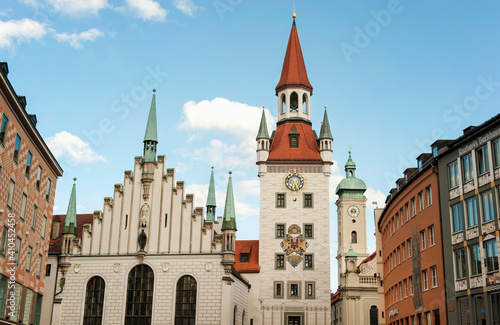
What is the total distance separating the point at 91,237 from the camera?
5400 cm

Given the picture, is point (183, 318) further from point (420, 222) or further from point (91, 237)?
point (420, 222)

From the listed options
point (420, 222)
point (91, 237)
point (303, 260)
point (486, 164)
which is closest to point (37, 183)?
point (91, 237)

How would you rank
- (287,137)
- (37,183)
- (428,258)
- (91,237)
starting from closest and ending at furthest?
(428,258) < (37,183) < (91,237) < (287,137)

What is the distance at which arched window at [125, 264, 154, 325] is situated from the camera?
51.2 metres

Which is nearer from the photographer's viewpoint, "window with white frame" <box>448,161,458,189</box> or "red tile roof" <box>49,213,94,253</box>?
"window with white frame" <box>448,161,458,189</box>

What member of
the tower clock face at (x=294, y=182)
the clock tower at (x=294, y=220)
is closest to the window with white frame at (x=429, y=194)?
the clock tower at (x=294, y=220)

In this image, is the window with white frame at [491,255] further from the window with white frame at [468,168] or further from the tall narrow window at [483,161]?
the window with white frame at [468,168]

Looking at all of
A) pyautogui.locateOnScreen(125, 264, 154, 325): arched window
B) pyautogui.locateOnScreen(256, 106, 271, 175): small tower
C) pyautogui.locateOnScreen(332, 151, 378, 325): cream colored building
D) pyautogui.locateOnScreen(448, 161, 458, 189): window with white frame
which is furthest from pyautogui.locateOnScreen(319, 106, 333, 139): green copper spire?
pyautogui.locateOnScreen(448, 161, 458, 189): window with white frame

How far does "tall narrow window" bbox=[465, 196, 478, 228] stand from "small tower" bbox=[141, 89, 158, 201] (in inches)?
1195

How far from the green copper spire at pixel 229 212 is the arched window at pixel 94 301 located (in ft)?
38.6

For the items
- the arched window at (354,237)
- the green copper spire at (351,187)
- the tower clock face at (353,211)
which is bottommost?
the arched window at (354,237)

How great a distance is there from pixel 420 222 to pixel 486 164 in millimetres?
8083

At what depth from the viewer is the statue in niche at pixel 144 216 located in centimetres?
5312

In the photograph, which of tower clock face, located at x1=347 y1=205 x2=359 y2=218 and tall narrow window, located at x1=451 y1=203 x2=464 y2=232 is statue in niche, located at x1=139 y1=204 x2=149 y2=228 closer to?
tall narrow window, located at x1=451 y1=203 x2=464 y2=232
